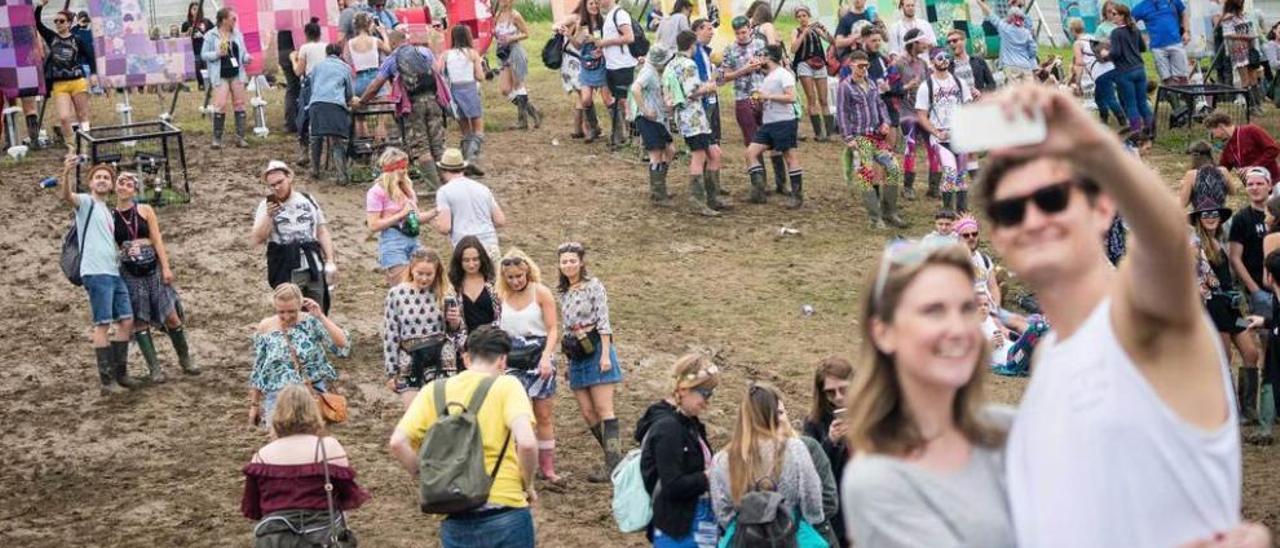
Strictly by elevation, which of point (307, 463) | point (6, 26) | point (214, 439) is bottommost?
point (214, 439)

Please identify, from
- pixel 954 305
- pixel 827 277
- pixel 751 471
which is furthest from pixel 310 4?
pixel 954 305

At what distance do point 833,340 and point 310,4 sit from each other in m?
8.21

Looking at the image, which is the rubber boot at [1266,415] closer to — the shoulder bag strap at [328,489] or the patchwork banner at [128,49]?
the shoulder bag strap at [328,489]

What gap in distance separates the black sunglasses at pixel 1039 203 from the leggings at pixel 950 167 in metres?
14.8

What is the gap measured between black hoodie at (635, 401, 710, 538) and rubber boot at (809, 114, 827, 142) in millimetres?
13571

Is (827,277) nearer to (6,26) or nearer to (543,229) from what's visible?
(543,229)

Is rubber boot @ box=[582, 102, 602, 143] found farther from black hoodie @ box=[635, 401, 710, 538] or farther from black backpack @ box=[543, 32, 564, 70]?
black hoodie @ box=[635, 401, 710, 538]

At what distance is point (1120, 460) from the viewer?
3.11 meters

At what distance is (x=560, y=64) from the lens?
71.6 ft

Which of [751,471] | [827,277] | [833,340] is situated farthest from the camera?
[827,277]

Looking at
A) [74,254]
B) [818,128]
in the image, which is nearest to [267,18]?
[818,128]

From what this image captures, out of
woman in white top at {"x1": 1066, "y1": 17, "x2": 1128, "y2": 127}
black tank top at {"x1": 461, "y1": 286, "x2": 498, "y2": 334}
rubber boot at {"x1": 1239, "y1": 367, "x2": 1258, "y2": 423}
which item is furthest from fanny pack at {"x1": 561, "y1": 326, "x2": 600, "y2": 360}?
woman in white top at {"x1": 1066, "y1": 17, "x2": 1128, "y2": 127}

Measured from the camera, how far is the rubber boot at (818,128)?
2191 cm

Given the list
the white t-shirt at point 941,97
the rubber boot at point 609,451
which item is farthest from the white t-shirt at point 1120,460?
the white t-shirt at point 941,97
